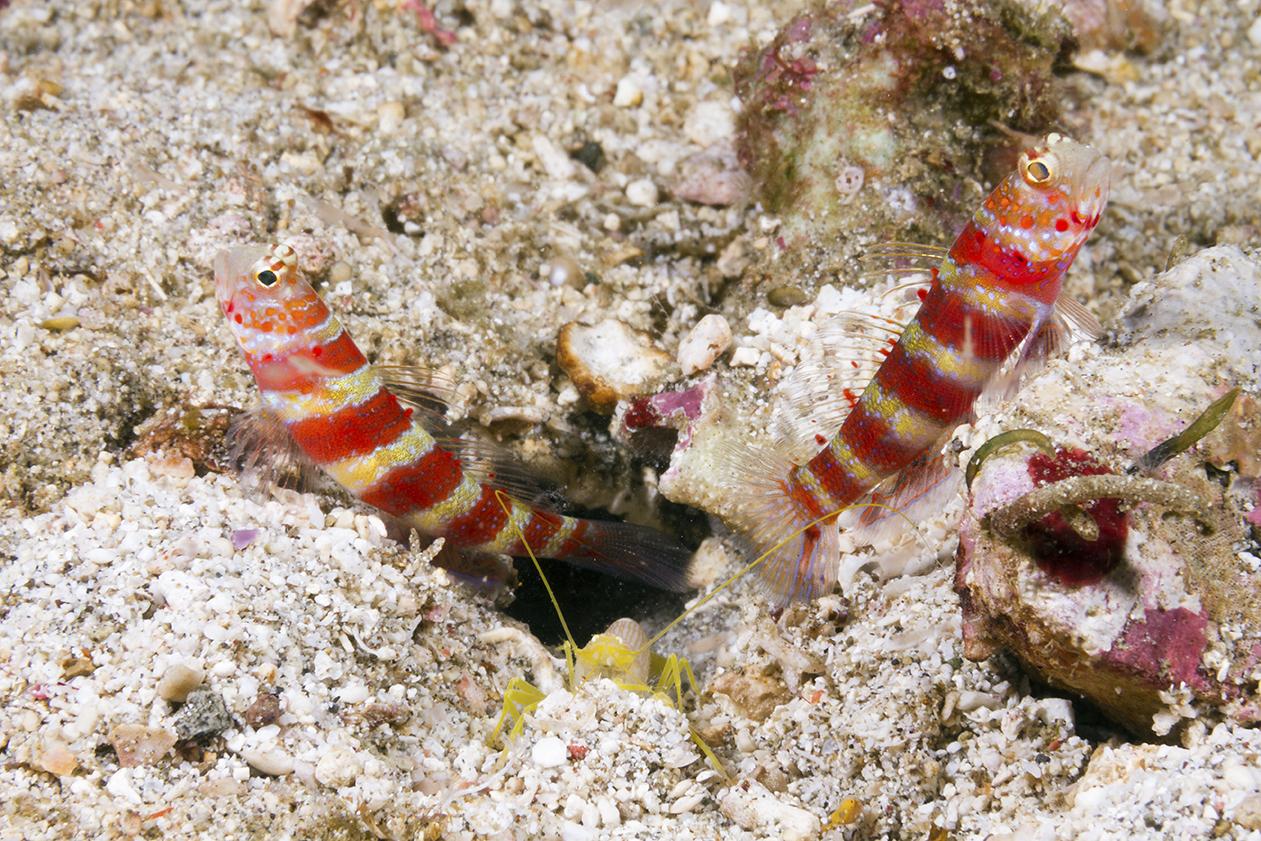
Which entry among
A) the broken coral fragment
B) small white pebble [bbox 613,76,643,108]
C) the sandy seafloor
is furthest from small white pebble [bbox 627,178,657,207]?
the broken coral fragment

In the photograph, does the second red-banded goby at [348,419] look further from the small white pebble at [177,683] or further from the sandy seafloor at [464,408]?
the small white pebble at [177,683]

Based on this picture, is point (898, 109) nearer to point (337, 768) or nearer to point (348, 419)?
point (348, 419)

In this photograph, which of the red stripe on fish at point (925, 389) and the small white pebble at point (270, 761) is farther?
the red stripe on fish at point (925, 389)

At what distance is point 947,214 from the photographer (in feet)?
12.1

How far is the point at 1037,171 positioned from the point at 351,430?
2.39 metres

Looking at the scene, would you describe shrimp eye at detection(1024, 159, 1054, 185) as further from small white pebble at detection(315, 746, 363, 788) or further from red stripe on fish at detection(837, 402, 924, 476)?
small white pebble at detection(315, 746, 363, 788)

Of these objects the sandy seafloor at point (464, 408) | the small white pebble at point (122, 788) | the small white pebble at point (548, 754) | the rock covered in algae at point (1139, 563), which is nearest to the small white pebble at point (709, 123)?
the sandy seafloor at point (464, 408)

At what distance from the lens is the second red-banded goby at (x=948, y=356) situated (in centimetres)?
250

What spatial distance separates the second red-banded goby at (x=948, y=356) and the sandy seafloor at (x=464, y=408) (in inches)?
9.6

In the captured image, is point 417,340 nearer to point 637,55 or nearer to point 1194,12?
point 637,55

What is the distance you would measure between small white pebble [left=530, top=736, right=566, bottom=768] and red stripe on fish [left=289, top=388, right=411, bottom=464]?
1231 mm

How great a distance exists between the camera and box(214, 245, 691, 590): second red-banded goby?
283 centimetres

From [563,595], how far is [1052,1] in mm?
3817

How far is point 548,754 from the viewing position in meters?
2.35
